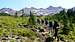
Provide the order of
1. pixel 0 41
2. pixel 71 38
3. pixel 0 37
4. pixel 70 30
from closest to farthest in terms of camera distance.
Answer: pixel 0 41
pixel 0 37
pixel 71 38
pixel 70 30

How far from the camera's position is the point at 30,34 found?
64.7 meters

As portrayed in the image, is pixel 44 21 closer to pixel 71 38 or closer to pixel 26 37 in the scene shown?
pixel 71 38

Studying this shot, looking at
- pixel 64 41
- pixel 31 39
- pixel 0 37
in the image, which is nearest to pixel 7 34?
pixel 0 37

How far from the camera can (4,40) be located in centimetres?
5350

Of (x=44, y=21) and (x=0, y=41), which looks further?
(x=44, y=21)

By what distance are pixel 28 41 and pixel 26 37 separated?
341 cm

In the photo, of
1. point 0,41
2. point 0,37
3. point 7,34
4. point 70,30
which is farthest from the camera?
point 70,30

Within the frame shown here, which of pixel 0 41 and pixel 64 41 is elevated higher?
pixel 0 41

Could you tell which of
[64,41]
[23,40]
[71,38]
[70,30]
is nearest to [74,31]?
[70,30]

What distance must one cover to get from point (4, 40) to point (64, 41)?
78.9 feet

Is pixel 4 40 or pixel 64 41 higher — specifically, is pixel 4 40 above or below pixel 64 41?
above

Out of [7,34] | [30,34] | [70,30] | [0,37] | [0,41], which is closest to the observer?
[0,41]

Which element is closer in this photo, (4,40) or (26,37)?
(4,40)

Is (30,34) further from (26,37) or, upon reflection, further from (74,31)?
(74,31)
